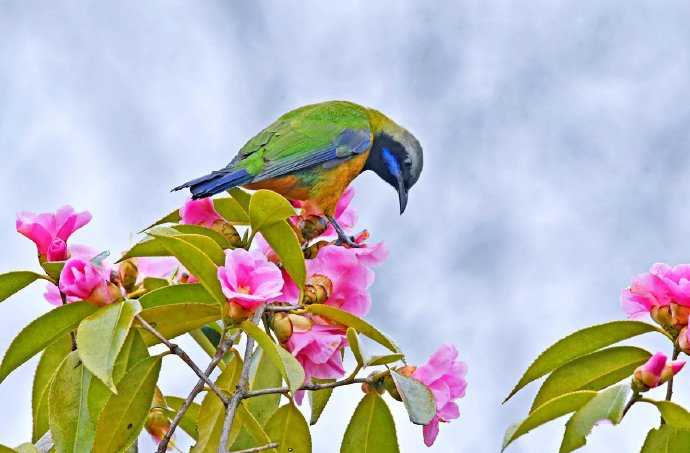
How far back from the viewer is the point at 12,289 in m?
2.19

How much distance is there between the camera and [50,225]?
2.23 metres

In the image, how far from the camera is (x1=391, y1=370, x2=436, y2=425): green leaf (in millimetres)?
1871

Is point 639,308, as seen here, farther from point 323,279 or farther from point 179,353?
point 179,353

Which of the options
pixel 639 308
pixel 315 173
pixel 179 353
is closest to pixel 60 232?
pixel 179 353

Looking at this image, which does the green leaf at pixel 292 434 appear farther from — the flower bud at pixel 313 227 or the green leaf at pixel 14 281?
the green leaf at pixel 14 281

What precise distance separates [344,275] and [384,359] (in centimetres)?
31

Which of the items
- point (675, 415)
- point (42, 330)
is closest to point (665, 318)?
point (675, 415)

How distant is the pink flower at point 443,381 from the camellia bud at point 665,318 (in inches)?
18.8

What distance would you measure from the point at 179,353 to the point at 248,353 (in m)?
0.17

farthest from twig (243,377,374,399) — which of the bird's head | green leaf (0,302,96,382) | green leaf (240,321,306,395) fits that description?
the bird's head

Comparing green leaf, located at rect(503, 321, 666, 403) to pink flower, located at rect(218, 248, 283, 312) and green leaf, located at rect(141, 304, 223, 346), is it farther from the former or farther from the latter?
green leaf, located at rect(141, 304, 223, 346)

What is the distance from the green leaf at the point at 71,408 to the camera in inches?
78.8

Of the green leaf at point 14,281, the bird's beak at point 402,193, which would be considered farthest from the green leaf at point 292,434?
the bird's beak at point 402,193

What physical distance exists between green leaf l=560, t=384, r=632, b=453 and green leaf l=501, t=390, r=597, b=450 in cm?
3
